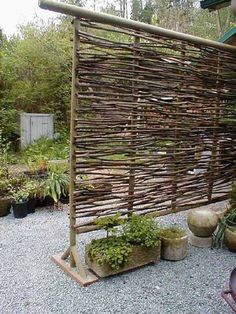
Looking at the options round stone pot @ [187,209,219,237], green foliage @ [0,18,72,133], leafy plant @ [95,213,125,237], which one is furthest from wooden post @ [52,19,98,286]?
green foliage @ [0,18,72,133]

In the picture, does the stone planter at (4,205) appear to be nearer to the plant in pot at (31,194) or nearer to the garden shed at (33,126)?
the plant in pot at (31,194)

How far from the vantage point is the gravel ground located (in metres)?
2.48

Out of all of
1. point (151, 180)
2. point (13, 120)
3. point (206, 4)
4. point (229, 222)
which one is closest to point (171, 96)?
point (151, 180)

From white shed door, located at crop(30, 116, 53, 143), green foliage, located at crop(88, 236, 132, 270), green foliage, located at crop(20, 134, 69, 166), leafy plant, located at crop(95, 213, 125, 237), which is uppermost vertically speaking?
white shed door, located at crop(30, 116, 53, 143)

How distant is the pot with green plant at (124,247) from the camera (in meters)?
2.83

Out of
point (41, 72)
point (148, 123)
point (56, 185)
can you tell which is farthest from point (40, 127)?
point (148, 123)

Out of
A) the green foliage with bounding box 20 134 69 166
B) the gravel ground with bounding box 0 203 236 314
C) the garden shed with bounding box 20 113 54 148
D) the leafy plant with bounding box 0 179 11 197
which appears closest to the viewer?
the gravel ground with bounding box 0 203 236 314

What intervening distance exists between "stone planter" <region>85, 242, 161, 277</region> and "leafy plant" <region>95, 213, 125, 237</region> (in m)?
0.28

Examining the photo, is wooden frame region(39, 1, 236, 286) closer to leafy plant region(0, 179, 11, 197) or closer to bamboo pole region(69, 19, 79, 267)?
bamboo pole region(69, 19, 79, 267)

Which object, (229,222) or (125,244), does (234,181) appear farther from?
(125,244)

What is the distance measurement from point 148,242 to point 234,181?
6.71 feet

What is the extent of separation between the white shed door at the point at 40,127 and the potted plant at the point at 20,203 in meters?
4.14

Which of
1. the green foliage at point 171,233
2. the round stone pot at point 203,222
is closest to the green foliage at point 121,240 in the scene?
the green foliage at point 171,233

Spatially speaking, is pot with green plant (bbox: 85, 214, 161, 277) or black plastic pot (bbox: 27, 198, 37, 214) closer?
pot with green plant (bbox: 85, 214, 161, 277)
